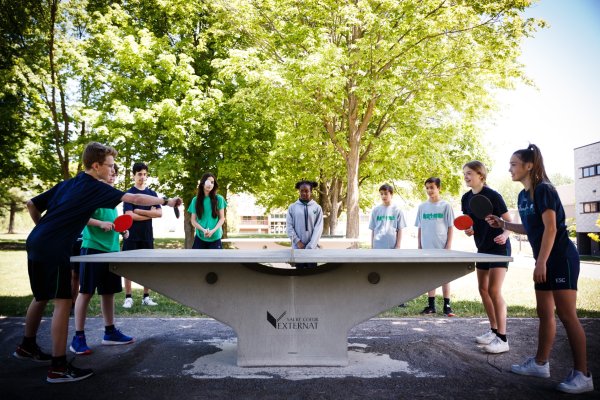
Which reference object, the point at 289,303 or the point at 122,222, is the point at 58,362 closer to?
the point at 122,222

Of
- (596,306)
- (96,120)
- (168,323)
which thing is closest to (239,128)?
(96,120)

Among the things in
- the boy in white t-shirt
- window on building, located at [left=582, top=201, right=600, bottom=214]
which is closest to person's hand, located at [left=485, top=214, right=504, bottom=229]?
the boy in white t-shirt

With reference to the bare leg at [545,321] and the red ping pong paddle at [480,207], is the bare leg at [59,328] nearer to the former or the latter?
the red ping pong paddle at [480,207]

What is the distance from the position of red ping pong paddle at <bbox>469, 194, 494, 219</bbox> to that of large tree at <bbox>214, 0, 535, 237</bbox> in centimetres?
936

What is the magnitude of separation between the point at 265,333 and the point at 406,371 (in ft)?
4.55

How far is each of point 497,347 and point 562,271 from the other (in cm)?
134

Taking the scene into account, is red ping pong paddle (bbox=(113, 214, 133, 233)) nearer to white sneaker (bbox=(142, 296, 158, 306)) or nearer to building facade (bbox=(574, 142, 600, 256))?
white sneaker (bbox=(142, 296, 158, 306))

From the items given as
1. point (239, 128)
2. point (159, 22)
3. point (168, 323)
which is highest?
point (159, 22)

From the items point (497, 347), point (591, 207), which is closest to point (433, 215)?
point (497, 347)

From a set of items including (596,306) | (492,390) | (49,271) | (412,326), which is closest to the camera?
(492,390)

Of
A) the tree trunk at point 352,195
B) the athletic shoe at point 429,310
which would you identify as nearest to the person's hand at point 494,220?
the athletic shoe at point 429,310

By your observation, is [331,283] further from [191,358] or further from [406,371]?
[191,358]

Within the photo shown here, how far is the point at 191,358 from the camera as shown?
171 inches

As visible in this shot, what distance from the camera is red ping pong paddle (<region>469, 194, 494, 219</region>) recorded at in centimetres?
435
